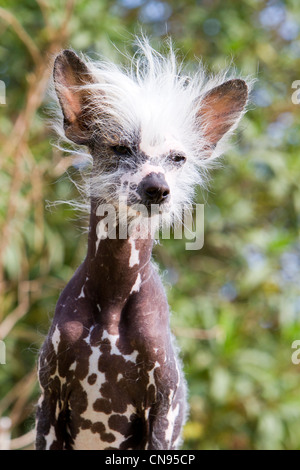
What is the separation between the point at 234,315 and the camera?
16.0 ft

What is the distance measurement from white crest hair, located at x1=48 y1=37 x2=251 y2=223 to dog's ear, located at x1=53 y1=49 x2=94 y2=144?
2cm

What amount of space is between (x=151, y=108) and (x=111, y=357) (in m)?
0.72

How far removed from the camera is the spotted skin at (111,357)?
1.82 m

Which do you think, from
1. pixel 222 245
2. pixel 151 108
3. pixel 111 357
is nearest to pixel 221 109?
pixel 151 108

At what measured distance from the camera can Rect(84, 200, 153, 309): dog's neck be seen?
1838 millimetres

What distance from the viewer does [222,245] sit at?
5.25m

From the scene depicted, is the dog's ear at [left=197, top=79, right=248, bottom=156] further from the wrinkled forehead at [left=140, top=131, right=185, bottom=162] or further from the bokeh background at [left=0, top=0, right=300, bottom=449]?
the bokeh background at [left=0, top=0, right=300, bottom=449]

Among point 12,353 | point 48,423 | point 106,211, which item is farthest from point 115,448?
point 12,353

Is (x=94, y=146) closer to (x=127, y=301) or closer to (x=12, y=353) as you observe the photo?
(x=127, y=301)

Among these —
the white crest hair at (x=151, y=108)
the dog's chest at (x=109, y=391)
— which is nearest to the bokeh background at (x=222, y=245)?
the white crest hair at (x=151, y=108)

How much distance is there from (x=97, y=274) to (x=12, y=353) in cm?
340

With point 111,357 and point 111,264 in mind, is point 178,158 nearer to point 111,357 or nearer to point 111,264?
point 111,264

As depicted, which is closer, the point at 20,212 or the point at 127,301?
the point at 127,301

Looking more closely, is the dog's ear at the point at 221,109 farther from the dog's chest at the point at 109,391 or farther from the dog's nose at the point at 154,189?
the dog's chest at the point at 109,391
